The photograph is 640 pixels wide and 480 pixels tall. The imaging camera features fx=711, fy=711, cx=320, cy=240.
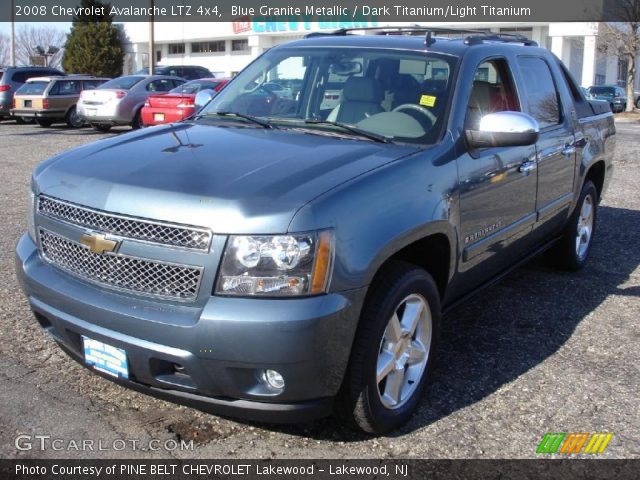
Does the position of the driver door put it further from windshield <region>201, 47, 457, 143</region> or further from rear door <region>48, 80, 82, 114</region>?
rear door <region>48, 80, 82, 114</region>

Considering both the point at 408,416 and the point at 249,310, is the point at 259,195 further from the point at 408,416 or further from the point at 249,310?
the point at 408,416

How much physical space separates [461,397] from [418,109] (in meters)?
1.59

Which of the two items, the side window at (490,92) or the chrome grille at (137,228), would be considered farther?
the side window at (490,92)

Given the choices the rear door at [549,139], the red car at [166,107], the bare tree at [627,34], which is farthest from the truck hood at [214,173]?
the bare tree at [627,34]

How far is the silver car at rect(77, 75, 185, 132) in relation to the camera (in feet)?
58.3

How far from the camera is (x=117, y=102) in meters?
17.7

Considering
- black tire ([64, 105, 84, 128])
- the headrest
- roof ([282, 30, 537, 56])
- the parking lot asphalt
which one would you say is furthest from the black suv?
the headrest

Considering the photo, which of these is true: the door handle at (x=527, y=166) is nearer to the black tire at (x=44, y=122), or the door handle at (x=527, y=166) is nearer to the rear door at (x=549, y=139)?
the rear door at (x=549, y=139)

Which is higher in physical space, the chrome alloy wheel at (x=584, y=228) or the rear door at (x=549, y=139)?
the rear door at (x=549, y=139)

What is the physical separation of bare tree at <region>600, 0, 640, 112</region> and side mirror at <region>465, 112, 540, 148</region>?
115 ft

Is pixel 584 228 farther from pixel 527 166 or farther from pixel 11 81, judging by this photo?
pixel 11 81

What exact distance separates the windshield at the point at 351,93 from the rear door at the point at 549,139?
40.7 inches

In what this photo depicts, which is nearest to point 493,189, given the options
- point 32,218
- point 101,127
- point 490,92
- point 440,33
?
point 490,92

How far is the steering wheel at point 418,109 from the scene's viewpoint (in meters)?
3.88
